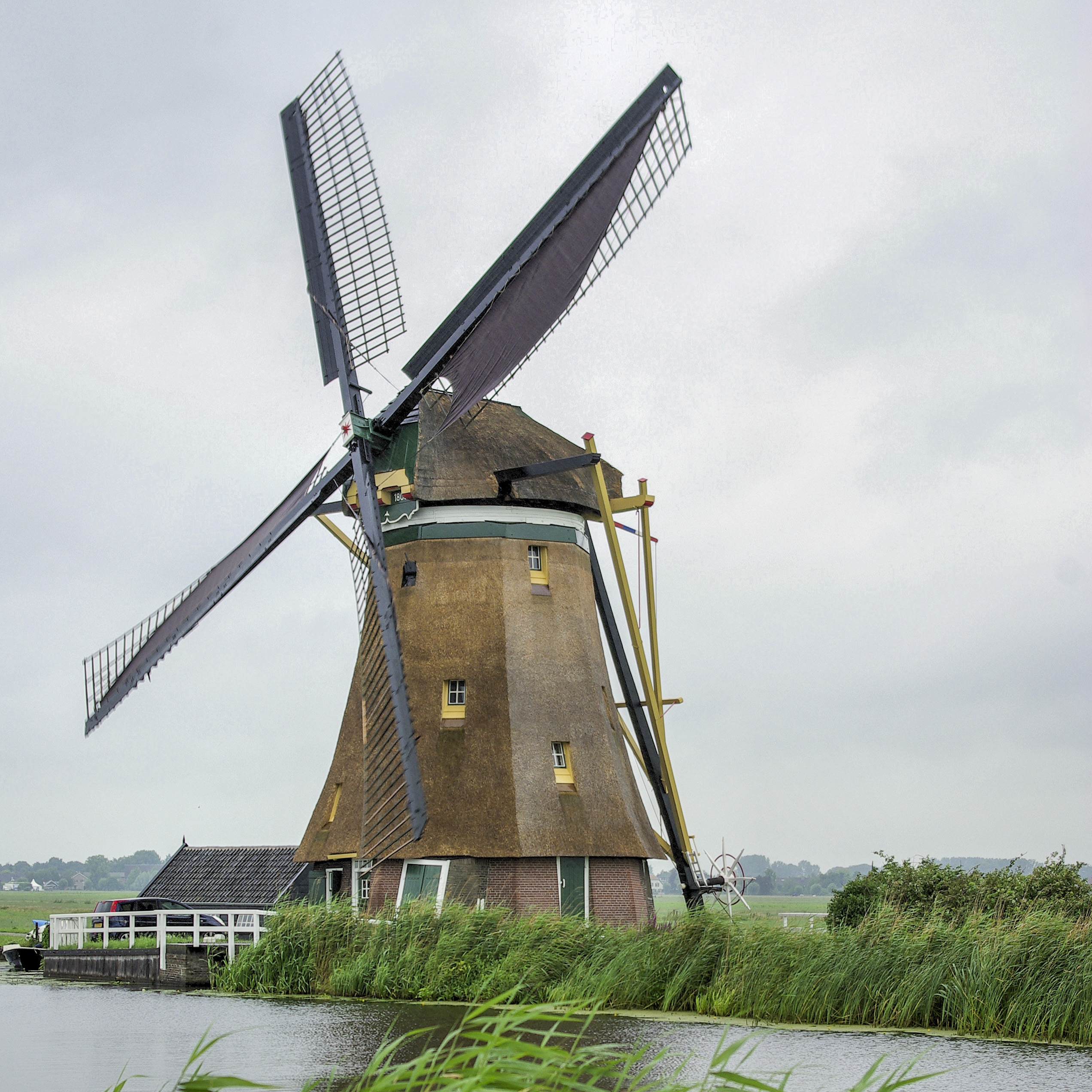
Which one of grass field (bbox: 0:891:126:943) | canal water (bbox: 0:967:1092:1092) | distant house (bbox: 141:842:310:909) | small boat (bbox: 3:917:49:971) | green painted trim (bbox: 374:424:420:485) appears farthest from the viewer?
grass field (bbox: 0:891:126:943)

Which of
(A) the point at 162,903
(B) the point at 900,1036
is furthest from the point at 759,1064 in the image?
(A) the point at 162,903

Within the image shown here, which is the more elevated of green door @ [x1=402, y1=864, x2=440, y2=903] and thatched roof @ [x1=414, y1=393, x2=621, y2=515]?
thatched roof @ [x1=414, y1=393, x2=621, y2=515]

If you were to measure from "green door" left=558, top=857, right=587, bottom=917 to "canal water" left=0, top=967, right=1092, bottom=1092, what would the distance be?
Answer: 4.12 meters

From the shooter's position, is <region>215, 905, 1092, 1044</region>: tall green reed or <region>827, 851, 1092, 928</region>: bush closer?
<region>215, 905, 1092, 1044</region>: tall green reed

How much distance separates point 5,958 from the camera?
24.8 metres

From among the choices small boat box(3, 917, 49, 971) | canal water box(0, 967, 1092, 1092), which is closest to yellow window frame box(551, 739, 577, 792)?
canal water box(0, 967, 1092, 1092)

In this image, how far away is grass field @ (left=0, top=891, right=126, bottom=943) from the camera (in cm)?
4297

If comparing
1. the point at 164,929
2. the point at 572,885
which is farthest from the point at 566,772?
the point at 164,929

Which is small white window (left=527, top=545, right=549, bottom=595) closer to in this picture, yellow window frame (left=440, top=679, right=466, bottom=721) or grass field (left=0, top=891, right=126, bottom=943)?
yellow window frame (left=440, top=679, right=466, bottom=721)

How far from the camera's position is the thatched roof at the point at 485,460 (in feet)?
62.1

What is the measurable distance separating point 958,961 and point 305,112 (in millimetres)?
15899

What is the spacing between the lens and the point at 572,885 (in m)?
17.8

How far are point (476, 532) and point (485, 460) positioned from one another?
3.47ft

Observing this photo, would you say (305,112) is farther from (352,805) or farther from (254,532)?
(352,805)
